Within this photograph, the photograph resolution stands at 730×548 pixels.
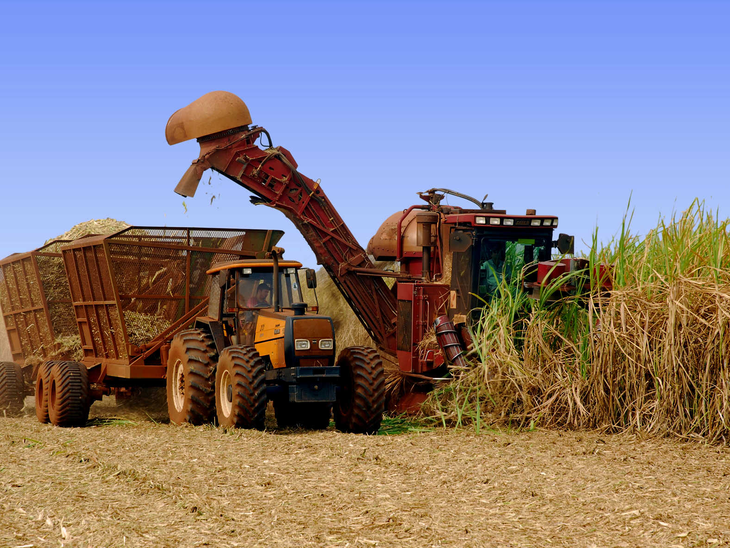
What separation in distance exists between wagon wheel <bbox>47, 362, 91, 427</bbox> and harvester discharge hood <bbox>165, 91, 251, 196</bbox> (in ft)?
12.7

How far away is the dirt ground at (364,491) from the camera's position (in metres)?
5.64

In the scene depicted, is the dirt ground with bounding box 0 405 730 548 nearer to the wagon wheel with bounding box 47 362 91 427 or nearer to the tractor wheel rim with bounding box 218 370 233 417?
the tractor wheel rim with bounding box 218 370 233 417

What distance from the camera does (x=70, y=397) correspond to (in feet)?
38.9

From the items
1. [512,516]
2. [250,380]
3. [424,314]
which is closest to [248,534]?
[512,516]

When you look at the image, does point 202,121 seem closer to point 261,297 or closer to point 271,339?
point 261,297

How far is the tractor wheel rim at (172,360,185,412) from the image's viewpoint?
35.9ft

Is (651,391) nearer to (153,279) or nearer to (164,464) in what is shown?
(164,464)

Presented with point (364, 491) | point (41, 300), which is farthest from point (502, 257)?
point (41, 300)

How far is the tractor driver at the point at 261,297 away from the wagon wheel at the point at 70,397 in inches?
130

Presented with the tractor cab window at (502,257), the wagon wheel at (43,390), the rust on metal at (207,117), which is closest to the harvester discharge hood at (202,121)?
the rust on metal at (207,117)

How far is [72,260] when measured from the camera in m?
13.2

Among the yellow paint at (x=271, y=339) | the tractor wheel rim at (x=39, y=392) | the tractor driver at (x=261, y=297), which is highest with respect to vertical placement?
the tractor driver at (x=261, y=297)

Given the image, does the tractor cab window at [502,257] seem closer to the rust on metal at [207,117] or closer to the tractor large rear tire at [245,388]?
the tractor large rear tire at [245,388]

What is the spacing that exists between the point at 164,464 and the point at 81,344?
21.8ft
